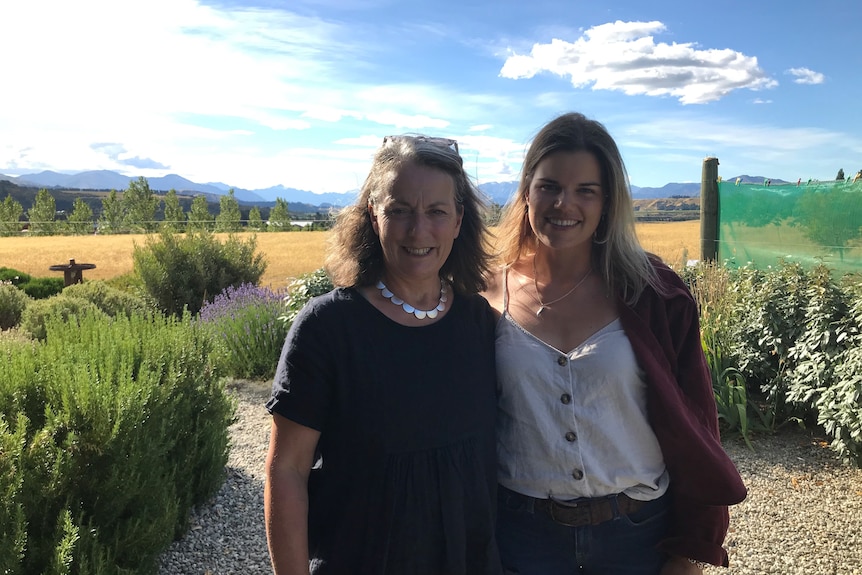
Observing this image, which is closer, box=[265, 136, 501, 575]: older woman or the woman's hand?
box=[265, 136, 501, 575]: older woman

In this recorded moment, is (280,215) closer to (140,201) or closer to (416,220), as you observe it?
(140,201)

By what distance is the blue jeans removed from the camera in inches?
73.3

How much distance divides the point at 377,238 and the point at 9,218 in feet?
147

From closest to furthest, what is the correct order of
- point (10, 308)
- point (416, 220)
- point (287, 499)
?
point (287, 499) → point (416, 220) → point (10, 308)

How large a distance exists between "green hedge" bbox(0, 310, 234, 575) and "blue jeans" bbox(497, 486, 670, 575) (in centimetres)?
179

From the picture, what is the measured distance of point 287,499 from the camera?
1.57m

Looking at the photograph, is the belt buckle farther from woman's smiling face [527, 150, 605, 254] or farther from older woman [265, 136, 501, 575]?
woman's smiling face [527, 150, 605, 254]

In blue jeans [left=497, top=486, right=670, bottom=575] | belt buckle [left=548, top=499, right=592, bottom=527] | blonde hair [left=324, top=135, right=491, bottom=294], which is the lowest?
blue jeans [left=497, top=486, right=670, bottom=575]

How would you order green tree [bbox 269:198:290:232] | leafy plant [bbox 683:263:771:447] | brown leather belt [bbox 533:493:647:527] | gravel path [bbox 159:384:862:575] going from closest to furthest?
1. brown leather belt [bbox 533:493:647:527]
2. gravel path [bbox 159:384:862:575]
3. leafy plant [bbox 683:263:771:447]
4. green tree [bbox 269:198:290:232]

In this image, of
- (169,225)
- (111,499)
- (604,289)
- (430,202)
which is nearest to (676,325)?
(604,289)

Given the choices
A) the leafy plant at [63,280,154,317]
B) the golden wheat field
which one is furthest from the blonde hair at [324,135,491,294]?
the golden wheat field

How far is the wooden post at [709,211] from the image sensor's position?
9.02 m

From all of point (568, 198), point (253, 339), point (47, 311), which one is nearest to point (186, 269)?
point (47, 311)

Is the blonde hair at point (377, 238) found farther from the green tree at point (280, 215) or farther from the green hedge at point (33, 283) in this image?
the green tree at point (280, 215)
